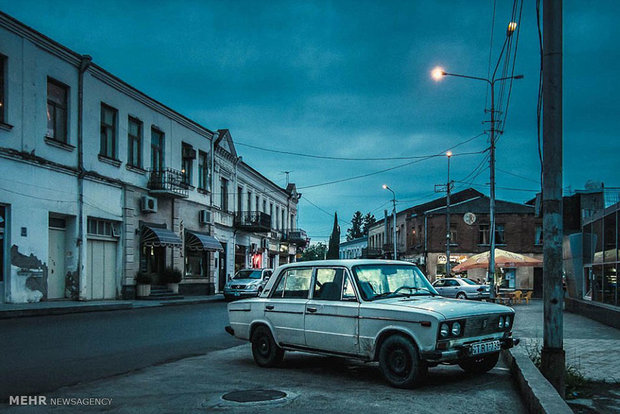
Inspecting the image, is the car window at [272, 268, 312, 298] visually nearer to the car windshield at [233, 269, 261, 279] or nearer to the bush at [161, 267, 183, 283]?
the bush at [161, 267, 183, 283]

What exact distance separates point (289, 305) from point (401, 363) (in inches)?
Answer: 82.9

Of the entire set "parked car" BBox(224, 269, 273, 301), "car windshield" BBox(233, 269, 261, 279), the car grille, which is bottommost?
"parked car" BBox(224, 269, 273, 301)

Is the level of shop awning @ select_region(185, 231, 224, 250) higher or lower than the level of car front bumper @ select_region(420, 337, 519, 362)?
higher

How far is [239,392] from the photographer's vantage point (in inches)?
272

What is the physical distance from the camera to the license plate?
→ 7042 mm

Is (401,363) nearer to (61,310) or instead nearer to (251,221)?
(61,310)

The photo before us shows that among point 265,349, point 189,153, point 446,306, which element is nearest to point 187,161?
point 189,153

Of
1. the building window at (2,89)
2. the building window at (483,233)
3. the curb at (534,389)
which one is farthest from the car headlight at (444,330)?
the building window at (483,233)

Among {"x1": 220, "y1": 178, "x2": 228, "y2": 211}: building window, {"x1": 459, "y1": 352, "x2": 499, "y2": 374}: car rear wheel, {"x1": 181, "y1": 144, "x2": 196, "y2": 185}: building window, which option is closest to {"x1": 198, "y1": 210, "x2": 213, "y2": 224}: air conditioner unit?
{"x1": 181, "y1": 144, "x2": 196, "y2": 185}: building window

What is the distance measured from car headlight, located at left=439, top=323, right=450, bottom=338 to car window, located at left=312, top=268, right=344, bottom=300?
1.66m

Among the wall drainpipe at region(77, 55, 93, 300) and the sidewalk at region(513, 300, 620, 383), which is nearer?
the sidewalk at region(513, 300, 620, 383)

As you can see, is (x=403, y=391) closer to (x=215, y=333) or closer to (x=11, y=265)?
(x=215, y=333)

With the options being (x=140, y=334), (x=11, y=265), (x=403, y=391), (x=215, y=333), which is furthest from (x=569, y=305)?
(x=11, y=265)

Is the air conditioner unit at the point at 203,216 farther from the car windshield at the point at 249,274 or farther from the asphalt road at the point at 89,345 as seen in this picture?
the asphalt road at the point at 89,345
